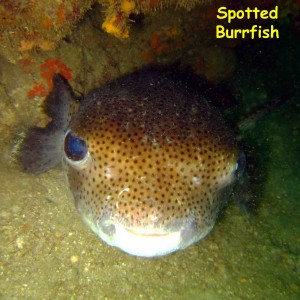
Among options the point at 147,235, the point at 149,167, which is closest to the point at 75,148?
the point at 149,167

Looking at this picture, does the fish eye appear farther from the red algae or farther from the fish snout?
the red algae

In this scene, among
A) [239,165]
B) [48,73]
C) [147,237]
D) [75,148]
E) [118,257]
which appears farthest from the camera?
[48,73]

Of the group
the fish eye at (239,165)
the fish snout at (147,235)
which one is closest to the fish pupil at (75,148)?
the fish snout at (147,235)

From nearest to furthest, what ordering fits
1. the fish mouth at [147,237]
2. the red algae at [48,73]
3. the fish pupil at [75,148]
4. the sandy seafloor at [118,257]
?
the fish mouth at [147,237] → the fish pupil at [75,148] → the sandy seafloor at [118,257] → the red algae at [48,73]

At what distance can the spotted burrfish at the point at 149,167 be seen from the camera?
2148 mm

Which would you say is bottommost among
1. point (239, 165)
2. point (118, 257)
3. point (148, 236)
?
point (118, 257)

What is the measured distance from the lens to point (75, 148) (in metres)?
2.58

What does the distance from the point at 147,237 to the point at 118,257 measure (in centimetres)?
119

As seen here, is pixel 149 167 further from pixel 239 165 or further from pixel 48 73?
pixel 48 73

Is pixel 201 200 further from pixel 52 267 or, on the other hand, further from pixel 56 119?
pixel 56 119

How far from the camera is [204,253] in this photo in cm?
339

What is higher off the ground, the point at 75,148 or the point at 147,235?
the point at 75,148

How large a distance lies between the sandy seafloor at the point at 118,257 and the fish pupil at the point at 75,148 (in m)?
0.96

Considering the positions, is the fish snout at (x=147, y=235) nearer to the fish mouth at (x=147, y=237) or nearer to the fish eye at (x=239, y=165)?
the fish mouth at (x=147, y=237)
